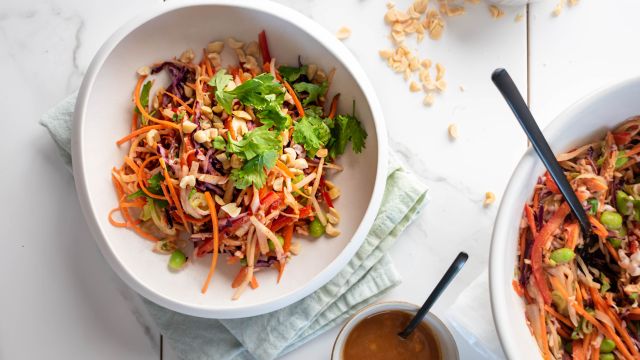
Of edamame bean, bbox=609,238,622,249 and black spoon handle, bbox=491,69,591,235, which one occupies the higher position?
black spoon handle, bbox=491,69,591,235

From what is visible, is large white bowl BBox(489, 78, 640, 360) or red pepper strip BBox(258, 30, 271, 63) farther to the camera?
red pepper strip BBox(258, 30, 271, 63)


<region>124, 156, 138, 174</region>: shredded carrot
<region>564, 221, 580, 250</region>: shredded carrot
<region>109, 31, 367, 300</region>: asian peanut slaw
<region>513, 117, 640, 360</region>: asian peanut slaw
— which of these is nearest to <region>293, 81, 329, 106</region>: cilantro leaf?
<region>109, 31, 367, 300</region>: asian peanut slaw

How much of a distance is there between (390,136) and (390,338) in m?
0.54

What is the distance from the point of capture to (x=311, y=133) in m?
1.55

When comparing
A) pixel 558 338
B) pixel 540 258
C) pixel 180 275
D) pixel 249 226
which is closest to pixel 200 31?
pixel 249 226

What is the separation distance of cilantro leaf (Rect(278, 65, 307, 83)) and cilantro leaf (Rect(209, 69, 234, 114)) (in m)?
0.14

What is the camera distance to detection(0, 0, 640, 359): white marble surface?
172 cm

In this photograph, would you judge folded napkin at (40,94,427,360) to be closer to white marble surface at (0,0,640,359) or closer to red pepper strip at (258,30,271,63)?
white marble surface at (0,0,640,359)

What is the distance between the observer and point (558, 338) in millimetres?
1477

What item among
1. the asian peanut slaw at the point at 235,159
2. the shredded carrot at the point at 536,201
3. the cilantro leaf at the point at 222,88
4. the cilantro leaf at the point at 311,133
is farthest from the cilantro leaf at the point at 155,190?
the shredded carrot at the point at 536,201

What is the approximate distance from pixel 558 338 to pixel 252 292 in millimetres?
737

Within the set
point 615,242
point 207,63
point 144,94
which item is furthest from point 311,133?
point 615,242

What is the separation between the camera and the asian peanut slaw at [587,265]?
57.5 inches

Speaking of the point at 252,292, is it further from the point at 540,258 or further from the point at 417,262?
the point at 540,258
